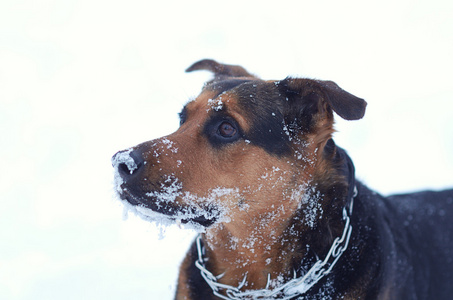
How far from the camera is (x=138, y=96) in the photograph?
8555mm

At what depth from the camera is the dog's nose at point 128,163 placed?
120 inches

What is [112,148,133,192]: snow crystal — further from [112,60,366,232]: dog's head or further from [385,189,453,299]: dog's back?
[385,189,453,299]: dog's back

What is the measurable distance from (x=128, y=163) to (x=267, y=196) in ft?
3.61

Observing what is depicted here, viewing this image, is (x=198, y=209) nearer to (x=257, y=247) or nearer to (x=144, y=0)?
(x=257, y=247)

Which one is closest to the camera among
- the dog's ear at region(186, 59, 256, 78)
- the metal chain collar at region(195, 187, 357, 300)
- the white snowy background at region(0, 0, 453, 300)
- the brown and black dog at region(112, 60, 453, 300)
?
the brown and black dog at region(112, 60, 453, 300)

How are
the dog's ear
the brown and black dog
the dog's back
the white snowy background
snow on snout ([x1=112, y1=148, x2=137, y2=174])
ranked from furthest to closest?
the white snowy background < the dog's ear < the dog's back < the brown and black dog < snow on snout ([x1=112, y1=148, x2=137, y2=174])

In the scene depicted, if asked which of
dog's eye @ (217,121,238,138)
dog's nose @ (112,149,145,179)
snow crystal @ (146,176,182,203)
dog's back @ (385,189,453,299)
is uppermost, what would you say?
dog's eye @ (217,121,238,138)

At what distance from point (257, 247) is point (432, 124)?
6322 mm

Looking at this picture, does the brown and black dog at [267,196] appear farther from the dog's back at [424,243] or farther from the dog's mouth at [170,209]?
the dog's back at [424,243]

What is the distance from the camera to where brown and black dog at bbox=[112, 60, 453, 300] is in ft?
10.5

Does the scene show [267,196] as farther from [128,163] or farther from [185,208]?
[128,163]

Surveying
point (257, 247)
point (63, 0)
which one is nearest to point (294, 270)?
point (257, 247)

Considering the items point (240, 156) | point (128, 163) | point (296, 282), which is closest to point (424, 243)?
point (296, 282)

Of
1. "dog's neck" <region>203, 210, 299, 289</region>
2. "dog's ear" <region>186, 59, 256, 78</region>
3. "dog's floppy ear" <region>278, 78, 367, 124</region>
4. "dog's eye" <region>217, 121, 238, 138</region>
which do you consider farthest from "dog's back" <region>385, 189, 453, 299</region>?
"dog's ear" <region>186, 59, 256, 78</region>
